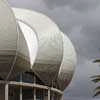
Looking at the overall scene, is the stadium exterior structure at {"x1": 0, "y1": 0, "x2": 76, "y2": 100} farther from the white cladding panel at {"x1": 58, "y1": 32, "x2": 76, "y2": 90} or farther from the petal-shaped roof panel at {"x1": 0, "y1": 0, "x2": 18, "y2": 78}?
the white cladding panel at {"x1": 58, "y1": 32, "x2": 76, "y2": 90}

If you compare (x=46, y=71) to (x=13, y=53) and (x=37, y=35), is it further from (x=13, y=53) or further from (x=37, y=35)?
(x=13, y=53)

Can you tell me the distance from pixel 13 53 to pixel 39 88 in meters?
7.69

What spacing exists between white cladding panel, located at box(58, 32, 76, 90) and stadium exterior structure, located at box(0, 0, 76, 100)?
0.40 ft

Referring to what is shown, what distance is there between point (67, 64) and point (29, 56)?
10.1 metres

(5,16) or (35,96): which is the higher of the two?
(5,16)

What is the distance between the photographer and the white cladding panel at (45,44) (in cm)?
4547

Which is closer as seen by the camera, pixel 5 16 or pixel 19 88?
pixel 5 16

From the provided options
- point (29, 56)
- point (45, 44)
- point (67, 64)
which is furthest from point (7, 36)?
point (67, 64)

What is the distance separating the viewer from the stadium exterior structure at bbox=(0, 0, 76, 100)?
39.9 meters

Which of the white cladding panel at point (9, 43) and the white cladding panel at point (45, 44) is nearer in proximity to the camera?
the white cladding panel at point (9, 43)

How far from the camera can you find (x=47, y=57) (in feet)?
150

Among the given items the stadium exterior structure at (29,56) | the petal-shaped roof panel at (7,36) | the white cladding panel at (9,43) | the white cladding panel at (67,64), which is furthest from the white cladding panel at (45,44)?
the petal-shaped roof panel at (7,36)

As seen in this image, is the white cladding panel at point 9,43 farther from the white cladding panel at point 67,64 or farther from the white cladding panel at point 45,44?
the white cladding panel at point 67,64

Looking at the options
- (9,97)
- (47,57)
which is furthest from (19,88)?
(47,57)
